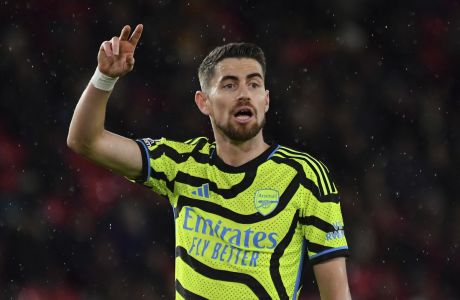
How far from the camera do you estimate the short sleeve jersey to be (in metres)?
3.05

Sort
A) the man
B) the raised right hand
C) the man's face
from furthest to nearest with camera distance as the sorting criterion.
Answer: the man's face < the man < the raised right hand

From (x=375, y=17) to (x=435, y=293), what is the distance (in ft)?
6.26

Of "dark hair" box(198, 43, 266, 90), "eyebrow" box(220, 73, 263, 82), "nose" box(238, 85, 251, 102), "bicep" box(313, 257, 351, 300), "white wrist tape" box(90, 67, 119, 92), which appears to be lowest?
"bicep" box(313, 257, 351, 300)

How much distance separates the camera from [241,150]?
3221mm

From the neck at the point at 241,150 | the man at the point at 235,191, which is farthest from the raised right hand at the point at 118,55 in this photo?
the neck at the point at 241,150

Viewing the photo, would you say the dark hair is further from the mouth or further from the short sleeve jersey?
the short sleeve jersey

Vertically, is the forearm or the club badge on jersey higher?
the forearm

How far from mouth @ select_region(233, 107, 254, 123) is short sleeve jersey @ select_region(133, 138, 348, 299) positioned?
0.15 metres

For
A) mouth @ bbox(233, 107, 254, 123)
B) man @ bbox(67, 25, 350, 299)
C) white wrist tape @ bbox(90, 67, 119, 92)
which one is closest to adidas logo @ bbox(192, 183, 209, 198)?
man @ bbox(67, 25, 350, 299)

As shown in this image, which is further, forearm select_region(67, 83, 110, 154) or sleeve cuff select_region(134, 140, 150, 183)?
sleeve cuff select_region(134, 140, 150, 183)

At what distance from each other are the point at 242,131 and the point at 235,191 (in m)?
0.21

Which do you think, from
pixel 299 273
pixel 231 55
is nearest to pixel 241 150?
pixel 231 55

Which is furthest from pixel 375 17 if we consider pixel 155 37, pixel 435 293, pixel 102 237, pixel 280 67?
pixel 102 237

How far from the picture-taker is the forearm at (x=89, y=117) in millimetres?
2973
